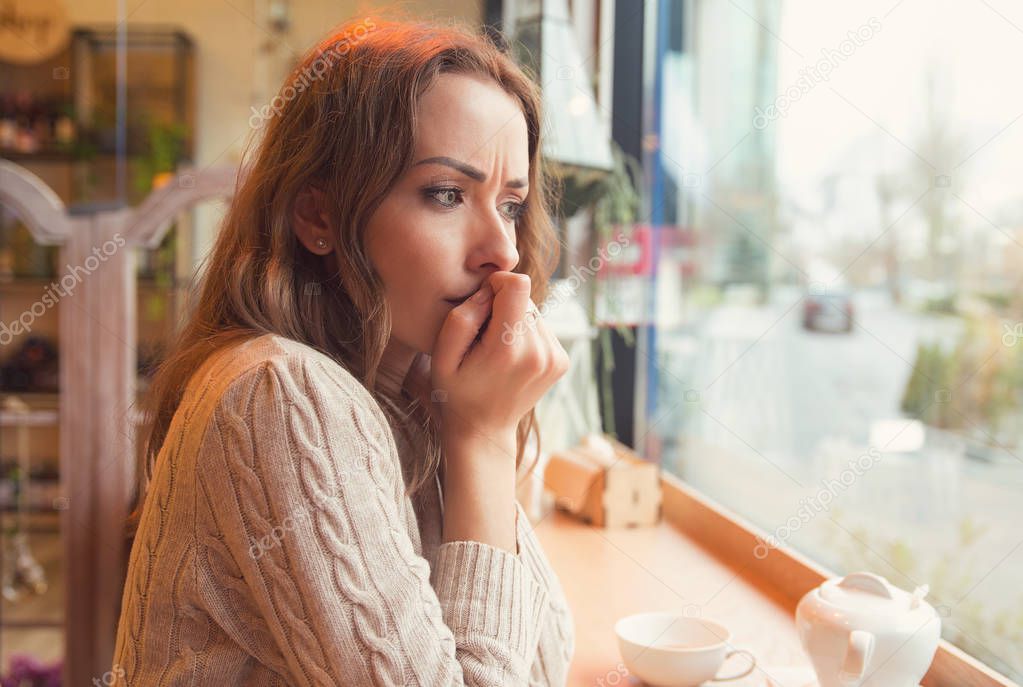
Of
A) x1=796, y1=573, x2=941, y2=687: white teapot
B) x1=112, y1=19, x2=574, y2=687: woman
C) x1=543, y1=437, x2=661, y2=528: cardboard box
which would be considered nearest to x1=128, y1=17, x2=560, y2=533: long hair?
x1=112, y1=19, x2=574, y2=687: woman

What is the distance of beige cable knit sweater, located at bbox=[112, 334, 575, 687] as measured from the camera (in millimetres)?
708

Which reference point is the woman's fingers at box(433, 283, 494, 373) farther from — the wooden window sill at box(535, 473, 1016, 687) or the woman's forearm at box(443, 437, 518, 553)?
the wooden window sill at box(535, 473, 1016, 687)

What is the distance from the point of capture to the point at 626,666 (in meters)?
1.07

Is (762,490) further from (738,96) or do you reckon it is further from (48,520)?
(48,520)

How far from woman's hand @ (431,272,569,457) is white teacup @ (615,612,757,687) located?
1.06ft

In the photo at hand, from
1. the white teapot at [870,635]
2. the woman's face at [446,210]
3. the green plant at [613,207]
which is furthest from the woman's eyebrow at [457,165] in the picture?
the green plant at [613,207]

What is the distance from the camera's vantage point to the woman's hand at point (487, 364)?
0.90 metres

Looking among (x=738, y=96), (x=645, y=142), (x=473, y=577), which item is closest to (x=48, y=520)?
(x=645, y=142)

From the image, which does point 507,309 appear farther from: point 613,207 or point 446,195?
point 613,207

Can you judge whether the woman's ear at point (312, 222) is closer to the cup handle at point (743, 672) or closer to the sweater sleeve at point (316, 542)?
the sweater sleeve at point (316, 542)

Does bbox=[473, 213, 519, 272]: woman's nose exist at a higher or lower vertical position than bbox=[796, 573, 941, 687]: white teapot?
A: higher

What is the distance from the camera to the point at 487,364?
2.97 ft

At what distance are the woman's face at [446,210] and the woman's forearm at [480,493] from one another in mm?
122

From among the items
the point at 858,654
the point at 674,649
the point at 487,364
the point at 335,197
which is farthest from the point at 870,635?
the point at 335,197
